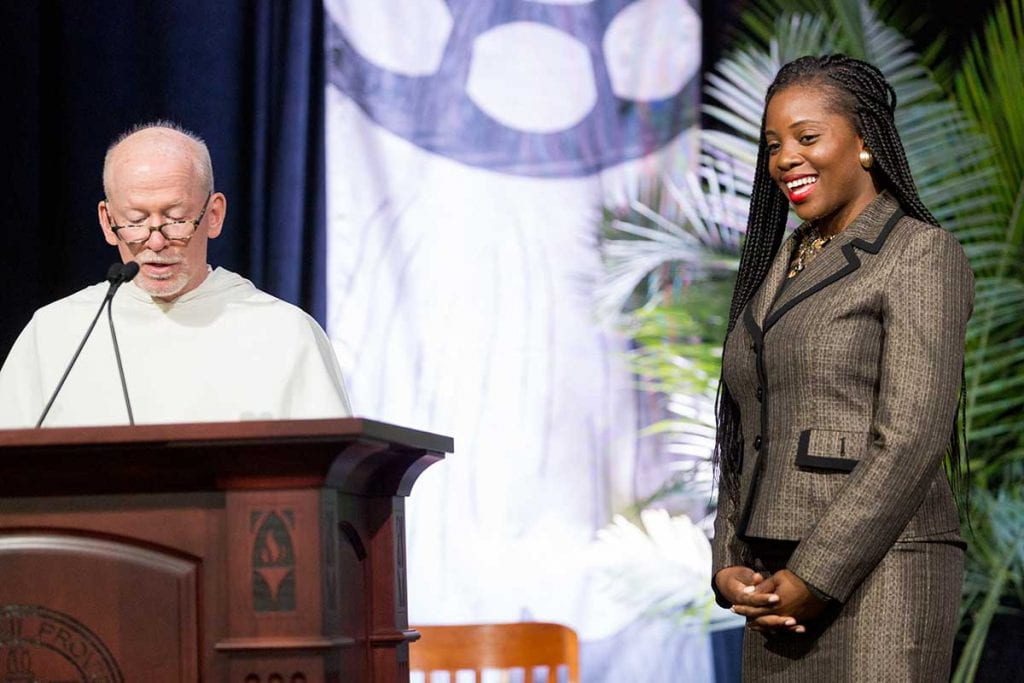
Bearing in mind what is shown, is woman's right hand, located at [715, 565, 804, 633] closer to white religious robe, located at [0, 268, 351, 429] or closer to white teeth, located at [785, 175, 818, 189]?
white teeth, located at [785, 175, 818, 189]

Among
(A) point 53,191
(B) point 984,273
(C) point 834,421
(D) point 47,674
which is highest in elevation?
(A) point 53,191

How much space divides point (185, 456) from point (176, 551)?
0.12 meters

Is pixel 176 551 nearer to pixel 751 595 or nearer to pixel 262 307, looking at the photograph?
pixel 751 595

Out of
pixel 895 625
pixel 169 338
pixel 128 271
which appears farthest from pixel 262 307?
pixel 895 625

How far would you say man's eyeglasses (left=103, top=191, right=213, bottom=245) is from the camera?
119 inches

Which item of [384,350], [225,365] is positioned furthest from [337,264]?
[225,365]

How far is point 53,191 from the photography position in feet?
15.3

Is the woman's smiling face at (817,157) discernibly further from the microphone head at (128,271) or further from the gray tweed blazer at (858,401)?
the microphone head at (128,271)

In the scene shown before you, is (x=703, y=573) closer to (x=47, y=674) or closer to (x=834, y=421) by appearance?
(x=834, y=421)

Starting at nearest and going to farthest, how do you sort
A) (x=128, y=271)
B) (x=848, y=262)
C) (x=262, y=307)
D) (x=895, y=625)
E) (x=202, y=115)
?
1. (x=895, y=625)
2. (x=848, y=262)
3. (x=128, y=271)
4. (x=262, y=307)
5. (x=202, y=115)

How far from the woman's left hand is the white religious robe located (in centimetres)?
111

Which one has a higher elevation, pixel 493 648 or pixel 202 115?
pixel 202 115

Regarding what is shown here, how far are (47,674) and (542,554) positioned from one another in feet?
9.81

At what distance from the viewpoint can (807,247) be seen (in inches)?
98.3
